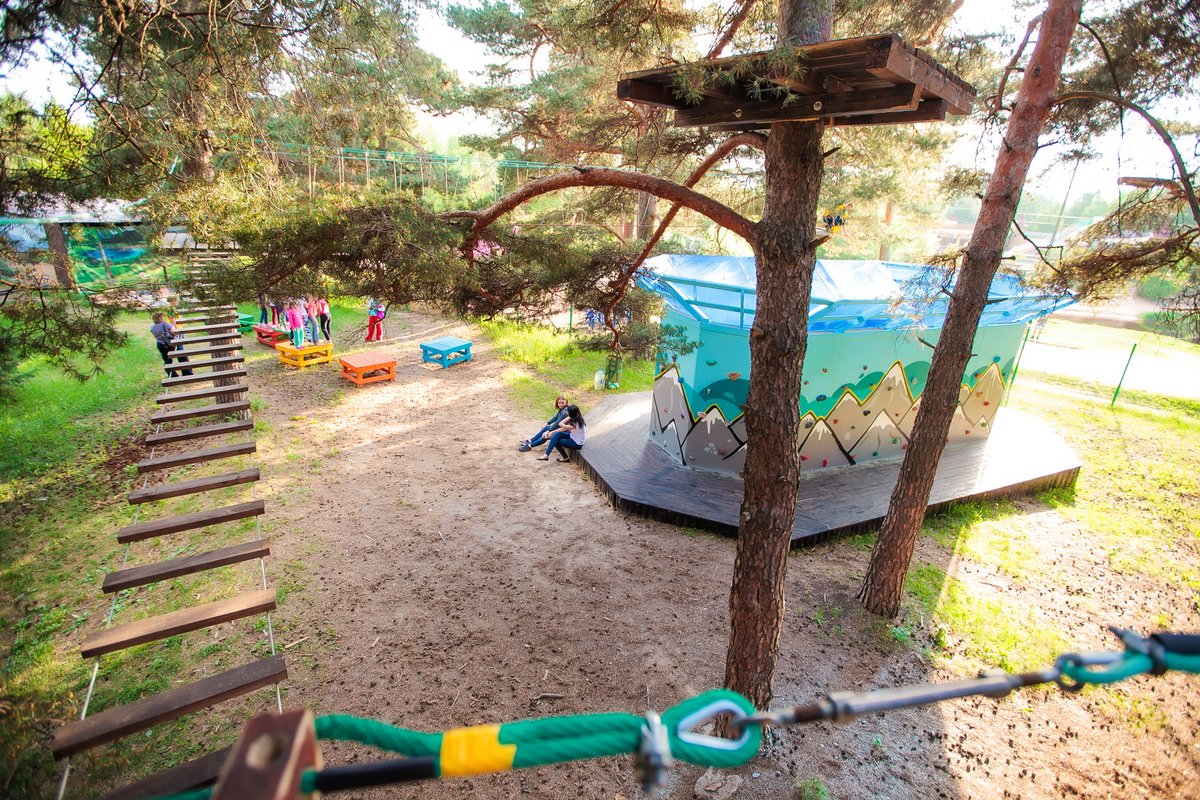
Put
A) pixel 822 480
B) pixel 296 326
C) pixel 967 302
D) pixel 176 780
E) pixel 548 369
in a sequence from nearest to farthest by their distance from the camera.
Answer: pixel 176 780
pixel 967 302
pixel 822 480
pixel 296 326
pixel 548 369

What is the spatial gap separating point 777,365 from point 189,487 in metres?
4.37

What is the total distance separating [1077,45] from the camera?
5973 millimetres

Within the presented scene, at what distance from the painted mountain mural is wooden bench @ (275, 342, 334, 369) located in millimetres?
8213

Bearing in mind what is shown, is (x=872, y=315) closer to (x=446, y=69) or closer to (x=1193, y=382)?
(x=446, y=69)

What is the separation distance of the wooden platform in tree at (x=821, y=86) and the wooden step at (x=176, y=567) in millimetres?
3929

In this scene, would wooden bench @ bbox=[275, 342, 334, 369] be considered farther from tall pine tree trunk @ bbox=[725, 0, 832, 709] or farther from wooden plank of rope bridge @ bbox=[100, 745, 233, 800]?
tall pine tree trunk @ bbox=[725, 0, 832, 709]

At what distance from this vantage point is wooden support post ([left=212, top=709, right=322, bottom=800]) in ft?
2.19

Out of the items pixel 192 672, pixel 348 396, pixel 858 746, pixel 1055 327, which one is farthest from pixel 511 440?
pixel 1055 327

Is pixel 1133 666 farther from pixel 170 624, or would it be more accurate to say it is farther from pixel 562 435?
pixel 562 435

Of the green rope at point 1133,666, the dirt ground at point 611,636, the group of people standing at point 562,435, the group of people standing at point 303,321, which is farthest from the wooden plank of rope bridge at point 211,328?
the green rope at point 1133,666

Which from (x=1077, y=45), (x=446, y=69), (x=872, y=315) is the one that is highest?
(x=446, y=69)

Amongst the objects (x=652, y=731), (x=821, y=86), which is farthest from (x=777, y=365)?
(x=652, y=731)

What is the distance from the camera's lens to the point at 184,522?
3916 mm

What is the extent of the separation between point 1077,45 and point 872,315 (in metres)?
3.40
